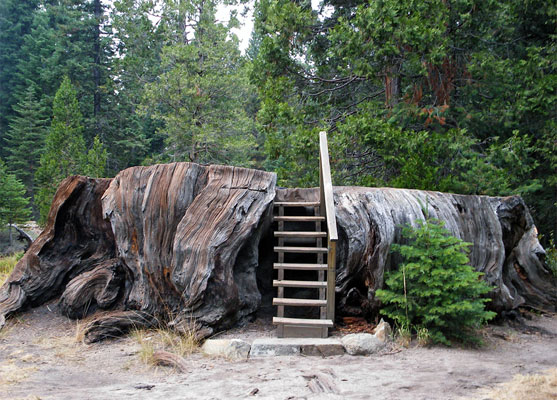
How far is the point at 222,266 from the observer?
5.53 meters

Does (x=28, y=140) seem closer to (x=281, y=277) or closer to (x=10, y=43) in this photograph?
(x=10, y=43)

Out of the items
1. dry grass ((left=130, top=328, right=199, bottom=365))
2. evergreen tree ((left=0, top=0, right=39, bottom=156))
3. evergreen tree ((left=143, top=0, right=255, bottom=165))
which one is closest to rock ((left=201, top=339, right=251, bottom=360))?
dry grass ((left=130, top=328, right=199, bottom=365))

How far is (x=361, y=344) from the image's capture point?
4805mm

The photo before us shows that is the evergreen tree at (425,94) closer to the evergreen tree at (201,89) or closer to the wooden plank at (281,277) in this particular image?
the wooden plank at (281,277)

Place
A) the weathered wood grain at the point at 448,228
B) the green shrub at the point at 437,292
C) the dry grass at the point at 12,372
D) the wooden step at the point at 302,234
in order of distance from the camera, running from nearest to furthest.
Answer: the dry grass at the point at 12,372 → the green shrub at the point at 437,292 → the weathered wood grain at the point at 448,228 → the wooden step at the point at 302,234

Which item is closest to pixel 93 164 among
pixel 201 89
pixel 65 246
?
pixel 201 89

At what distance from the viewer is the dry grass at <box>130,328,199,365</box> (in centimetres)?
477

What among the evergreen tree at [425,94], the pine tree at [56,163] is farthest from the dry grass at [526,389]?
the pine tree at [56,163]

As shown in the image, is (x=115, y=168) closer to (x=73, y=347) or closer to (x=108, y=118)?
(x=108, y=118)

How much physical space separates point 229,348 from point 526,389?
277cm

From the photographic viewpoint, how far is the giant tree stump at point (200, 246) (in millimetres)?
5523

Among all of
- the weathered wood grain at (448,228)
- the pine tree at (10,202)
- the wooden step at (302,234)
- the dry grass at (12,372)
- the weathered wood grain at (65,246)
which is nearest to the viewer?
the dry grass at (12,372)

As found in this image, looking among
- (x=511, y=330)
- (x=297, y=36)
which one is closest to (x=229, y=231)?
(x=511, y=330)

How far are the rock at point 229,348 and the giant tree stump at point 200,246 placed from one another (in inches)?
14.5
